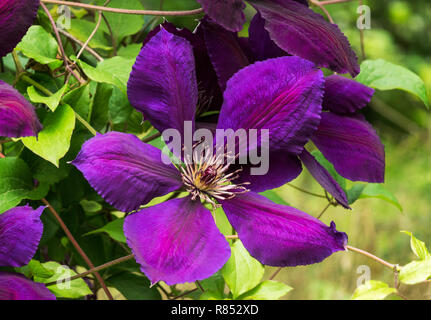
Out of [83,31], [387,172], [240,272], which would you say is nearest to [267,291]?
[240,272]

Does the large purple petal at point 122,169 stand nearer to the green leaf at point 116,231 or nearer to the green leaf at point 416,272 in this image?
the green leaf at point 116,231

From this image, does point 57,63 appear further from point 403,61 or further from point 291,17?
point 403,61

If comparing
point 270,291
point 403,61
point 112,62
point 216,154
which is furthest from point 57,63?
point 403,61

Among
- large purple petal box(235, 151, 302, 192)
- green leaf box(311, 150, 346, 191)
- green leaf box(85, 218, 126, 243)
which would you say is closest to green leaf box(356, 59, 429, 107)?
green leaf box(311, 150, 346, 191)

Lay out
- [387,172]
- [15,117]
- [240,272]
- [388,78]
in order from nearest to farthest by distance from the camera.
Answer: [15,117] < [240,272] < [388,78] < [387,172]

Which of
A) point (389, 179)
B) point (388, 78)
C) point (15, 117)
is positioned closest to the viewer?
point (15, 117)

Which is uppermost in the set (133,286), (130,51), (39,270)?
(130,51)

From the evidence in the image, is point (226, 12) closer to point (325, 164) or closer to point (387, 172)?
point (325, 164)
